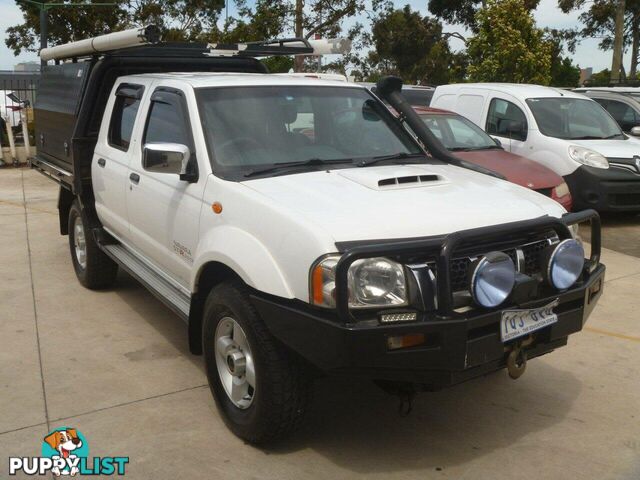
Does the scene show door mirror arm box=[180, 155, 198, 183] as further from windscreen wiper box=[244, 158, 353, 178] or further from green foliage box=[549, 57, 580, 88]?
green foliage box=[549, 57, 580, 88]

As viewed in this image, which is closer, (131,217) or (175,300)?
(175,300)

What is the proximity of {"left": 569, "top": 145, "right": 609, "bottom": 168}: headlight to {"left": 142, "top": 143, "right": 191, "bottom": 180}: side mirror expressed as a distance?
22.1ft

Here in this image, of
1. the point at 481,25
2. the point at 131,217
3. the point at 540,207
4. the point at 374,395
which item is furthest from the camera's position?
the point at 481,25

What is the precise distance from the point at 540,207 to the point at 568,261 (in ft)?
1.31

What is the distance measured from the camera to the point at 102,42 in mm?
5734

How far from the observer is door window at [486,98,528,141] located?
10188mm

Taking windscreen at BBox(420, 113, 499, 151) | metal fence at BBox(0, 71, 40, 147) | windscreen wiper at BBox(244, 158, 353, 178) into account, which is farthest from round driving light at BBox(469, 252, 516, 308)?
metal fence at BBox(0, 71, 40, 147)

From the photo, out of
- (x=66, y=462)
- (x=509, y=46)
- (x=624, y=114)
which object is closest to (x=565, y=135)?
(x=624, y=114)

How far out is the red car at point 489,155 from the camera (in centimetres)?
841

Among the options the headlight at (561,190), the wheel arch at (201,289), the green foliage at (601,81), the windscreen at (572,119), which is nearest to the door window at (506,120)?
the windscreen at (572,119)

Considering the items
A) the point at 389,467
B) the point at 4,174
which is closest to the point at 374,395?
the point at 389,467

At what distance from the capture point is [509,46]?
62.0 ft

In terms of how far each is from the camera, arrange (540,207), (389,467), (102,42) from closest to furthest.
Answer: (389,467) < (540,207) < (102,42)

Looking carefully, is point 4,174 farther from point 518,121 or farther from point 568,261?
point 568,261
